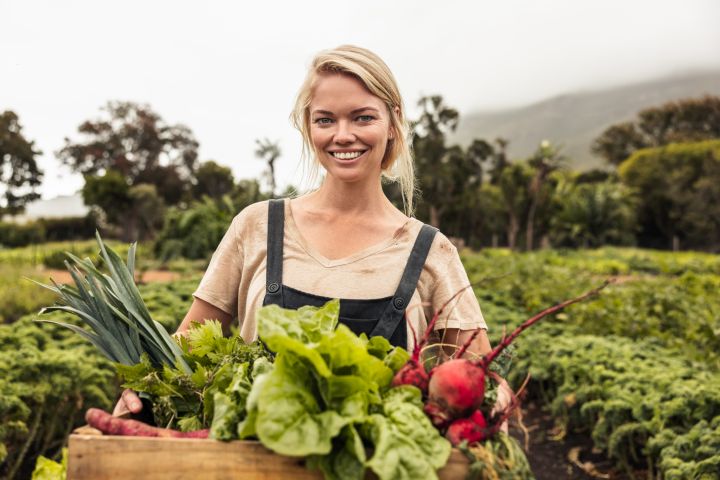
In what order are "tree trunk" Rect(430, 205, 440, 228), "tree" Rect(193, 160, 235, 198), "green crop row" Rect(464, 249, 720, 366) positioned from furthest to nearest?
"tree" Rect(193, 160, 235, 198), "tree trunk" Rect(430, 205, 440, 228), "green crop row" Rect(464, 249, 720, 366)

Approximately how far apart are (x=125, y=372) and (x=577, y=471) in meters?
4.28

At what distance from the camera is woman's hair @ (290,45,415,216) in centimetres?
192

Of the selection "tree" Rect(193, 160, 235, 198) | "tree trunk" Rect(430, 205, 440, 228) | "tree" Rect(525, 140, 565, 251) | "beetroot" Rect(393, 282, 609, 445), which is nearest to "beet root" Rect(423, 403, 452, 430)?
"beetroot" Rect(393, 282, 609, 445)

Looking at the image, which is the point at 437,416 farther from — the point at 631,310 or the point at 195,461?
the point at 631,310

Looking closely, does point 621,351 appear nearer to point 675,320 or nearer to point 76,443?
point 675,320

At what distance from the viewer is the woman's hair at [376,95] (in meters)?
1.92

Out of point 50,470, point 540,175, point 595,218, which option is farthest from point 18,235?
point 50,470

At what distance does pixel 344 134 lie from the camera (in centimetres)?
188

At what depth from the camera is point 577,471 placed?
4977 millimetres

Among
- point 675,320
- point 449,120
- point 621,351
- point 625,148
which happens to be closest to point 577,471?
point 621,351

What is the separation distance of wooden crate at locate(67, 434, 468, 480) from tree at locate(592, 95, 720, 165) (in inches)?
2292

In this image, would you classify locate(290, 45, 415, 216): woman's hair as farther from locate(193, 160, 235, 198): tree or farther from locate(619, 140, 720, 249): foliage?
locate(193, 160, 235, 198): tree

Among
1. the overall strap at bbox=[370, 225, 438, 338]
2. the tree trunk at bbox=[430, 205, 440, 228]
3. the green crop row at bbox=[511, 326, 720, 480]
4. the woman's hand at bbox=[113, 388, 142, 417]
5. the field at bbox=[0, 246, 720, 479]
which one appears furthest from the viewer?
the tree trunk at bbox=[430, 205, 440, 228]

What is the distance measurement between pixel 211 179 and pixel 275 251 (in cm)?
4593
